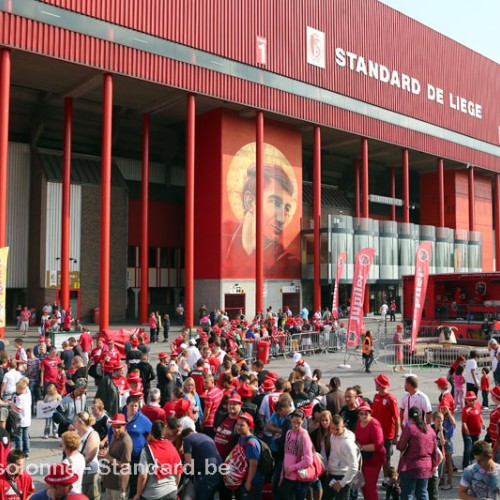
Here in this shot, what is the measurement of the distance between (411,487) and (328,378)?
10935 millimetres

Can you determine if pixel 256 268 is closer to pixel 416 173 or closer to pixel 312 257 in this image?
pixel 312 257

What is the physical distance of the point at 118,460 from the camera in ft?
20.7

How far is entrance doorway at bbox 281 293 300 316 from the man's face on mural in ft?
13.0

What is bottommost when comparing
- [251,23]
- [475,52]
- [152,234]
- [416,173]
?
[152,234]

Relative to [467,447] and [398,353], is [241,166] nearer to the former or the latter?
[398,353]

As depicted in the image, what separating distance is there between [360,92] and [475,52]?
1944 cm

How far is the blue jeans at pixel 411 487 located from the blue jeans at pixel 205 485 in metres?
2.23

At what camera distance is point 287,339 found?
2267 cm

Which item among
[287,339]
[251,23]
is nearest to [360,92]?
[251,23]

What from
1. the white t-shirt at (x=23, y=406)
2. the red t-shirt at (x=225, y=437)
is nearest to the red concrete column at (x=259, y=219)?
the white t-shirt at (x=23, y=406)

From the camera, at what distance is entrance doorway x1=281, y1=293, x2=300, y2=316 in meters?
36.7

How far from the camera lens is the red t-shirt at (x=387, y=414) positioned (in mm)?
7805

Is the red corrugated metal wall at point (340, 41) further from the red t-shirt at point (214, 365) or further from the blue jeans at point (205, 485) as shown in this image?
the blue jeans at point (205, 485)

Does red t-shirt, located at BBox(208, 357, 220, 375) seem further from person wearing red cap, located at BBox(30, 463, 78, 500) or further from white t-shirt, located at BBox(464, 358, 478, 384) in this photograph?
person wearing red cap, located at BBox(30, 463, 78, 500)
